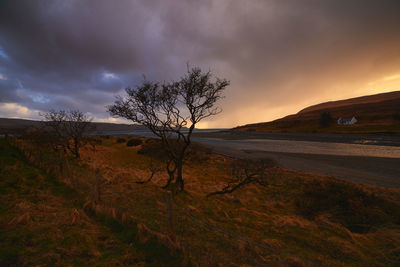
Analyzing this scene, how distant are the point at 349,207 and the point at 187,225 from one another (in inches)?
387

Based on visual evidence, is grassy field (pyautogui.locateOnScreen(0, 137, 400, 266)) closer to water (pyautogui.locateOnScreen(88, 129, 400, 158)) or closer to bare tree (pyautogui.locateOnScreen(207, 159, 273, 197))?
bare tree (pyautogui.locateOnScreen(207, 159, 273, 197))

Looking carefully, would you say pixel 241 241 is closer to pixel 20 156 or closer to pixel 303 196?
pixel 303 196

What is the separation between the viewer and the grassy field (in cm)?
438

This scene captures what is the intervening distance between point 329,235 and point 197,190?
7.89 meters

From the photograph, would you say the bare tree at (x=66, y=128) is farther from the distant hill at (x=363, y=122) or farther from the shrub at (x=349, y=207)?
the distant hill at (x=363, y=122)

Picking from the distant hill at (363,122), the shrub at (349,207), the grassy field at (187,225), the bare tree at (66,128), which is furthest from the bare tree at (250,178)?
the distant hill at (363,122)

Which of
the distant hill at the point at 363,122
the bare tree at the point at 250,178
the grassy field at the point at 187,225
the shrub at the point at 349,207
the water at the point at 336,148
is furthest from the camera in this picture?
the distant hill at the point at 363,122

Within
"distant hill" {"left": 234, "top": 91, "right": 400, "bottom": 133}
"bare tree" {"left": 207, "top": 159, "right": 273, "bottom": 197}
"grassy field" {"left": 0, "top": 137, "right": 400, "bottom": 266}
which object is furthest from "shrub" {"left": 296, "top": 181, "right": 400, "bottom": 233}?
"distant hill" {"left": 234, "top": 91, "right": 400, "bottom": 133}

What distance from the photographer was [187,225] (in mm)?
6441

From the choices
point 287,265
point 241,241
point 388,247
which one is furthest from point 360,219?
point 241,241

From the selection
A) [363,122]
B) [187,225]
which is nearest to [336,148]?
[187,225]

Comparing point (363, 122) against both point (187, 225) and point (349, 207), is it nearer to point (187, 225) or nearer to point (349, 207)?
point (349, 207)

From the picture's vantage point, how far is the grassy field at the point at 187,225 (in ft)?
14.4

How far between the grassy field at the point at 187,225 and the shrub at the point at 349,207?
5 cm
